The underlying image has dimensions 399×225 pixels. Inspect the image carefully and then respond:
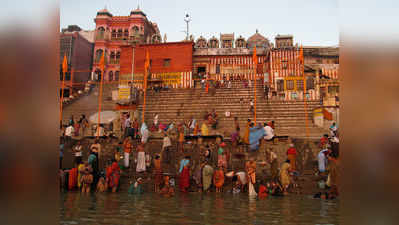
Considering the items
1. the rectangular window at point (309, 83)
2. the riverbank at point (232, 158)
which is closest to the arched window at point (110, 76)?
the riverbank at point (232, 158)

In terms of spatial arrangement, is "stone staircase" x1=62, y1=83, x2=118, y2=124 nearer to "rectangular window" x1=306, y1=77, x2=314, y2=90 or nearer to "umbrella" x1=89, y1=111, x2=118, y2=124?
"umbrella" x1=89, y1=111, x2=118, y2=124

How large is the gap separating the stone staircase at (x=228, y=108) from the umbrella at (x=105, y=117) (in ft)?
8.03

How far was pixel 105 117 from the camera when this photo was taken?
65.5ft

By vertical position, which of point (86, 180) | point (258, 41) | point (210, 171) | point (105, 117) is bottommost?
point (86, 180)

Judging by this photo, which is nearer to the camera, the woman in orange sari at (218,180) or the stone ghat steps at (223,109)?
the woman in orange sari at (218,180)

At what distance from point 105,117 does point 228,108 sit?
8.85m

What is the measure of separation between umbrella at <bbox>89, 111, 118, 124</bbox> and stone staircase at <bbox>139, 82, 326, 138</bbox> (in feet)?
8.03

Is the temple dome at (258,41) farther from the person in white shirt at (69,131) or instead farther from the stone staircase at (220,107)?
the person in white shirt at (69,131)

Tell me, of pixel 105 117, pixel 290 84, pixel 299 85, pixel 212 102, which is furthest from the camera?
pixel 299 85

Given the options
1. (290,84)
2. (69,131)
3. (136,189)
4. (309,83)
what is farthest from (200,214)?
(309,83)

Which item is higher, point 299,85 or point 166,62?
point 166,62

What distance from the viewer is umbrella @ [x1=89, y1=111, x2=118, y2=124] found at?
19516mm

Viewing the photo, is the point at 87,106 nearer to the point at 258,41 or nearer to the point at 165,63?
the point at 165,63

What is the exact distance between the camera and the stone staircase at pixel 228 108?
16719 millimetres
